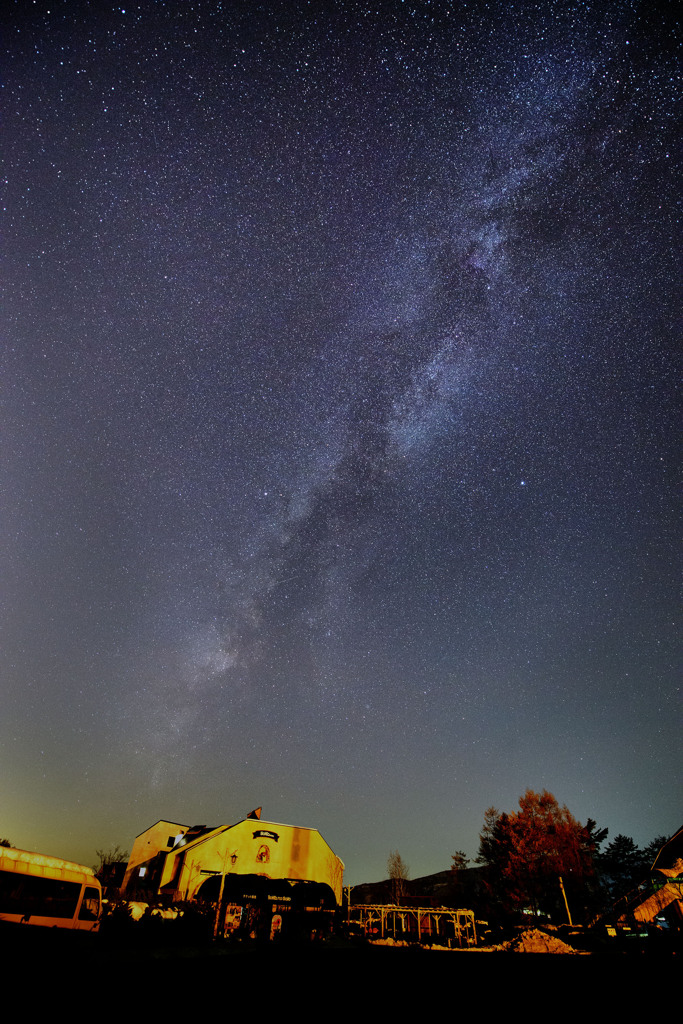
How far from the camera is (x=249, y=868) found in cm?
3875

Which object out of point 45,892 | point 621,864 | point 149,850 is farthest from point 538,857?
point 45,892

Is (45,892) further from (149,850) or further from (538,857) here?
(538,857)

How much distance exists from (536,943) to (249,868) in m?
25.4

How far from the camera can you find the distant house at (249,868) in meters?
28.6

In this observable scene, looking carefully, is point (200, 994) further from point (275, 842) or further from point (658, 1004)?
point (275, 842)

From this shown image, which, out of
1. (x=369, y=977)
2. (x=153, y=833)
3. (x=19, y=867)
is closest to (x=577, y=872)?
(x=153, y=833)

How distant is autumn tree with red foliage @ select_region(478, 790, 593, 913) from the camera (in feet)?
170

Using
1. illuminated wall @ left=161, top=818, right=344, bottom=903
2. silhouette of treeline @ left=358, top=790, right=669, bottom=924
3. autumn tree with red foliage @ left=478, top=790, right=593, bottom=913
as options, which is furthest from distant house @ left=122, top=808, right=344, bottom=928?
autumn tree with red foliage @ left=478, top=790, right=593, bottom=913

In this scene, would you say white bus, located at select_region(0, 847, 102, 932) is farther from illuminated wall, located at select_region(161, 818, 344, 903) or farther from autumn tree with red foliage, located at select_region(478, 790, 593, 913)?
autumn tree with red foliage, located at select_region(478, 790, 593, 913)

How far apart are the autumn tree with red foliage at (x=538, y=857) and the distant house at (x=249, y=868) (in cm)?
2256

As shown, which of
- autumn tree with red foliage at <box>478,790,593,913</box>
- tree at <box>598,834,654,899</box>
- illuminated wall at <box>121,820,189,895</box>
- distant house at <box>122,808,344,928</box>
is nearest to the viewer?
distant house at <box>122,808,344,928</box>

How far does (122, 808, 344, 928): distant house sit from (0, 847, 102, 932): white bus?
15909 millimetres

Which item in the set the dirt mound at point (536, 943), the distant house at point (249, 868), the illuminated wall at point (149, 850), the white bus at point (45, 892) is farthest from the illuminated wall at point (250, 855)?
the white bus at point (45, 892)

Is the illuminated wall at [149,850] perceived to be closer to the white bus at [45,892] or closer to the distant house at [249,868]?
the distant house at [249,868]
